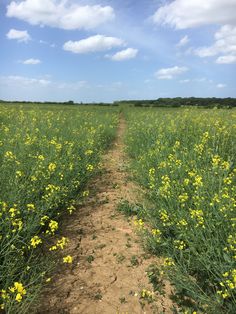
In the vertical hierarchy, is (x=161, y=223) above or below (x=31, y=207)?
below

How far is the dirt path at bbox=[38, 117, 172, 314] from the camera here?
290 centimetres

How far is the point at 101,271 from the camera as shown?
11.4 feet

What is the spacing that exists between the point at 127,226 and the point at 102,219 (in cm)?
46

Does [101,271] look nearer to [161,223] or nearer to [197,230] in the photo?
[161,223]

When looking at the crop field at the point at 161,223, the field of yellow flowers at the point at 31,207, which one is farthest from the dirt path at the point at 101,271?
the field of yellow flowers at the point at 31,207

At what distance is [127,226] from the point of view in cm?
456

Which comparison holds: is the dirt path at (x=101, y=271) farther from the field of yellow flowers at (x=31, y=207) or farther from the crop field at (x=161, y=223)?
the field of yellow flowers at (x=31, y=207)

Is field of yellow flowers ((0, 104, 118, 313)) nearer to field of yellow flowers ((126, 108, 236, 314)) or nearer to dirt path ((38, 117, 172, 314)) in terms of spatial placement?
dirt path ((38, 117, 172, 314))

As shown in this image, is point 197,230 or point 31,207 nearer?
point 197,230

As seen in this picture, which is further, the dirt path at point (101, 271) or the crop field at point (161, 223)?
the dirt path at point (101, 271)

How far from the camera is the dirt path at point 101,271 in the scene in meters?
2.90

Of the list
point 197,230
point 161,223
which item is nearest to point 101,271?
point 161,223

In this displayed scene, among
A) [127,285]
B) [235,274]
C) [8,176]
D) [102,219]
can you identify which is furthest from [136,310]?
[8,176]

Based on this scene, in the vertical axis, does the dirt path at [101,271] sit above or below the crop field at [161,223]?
below
